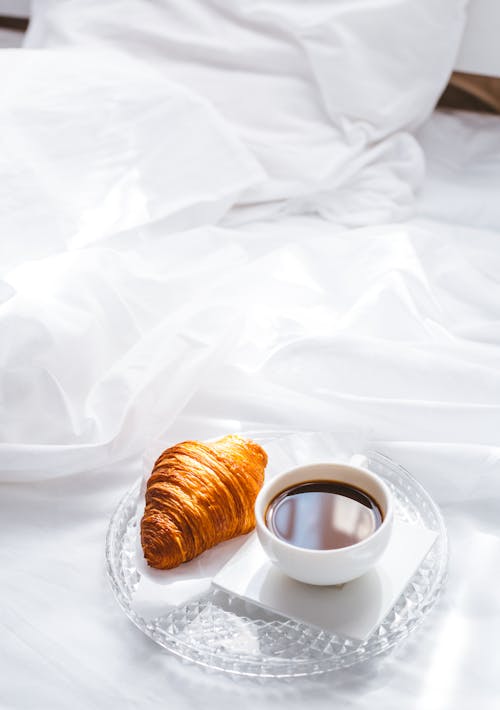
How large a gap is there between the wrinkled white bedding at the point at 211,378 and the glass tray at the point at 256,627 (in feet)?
0.05

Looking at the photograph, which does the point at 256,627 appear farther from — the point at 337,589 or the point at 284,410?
the point at 284,410

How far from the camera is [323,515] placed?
1.79 ft

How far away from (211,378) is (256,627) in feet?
0.91

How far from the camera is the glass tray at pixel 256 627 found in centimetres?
50

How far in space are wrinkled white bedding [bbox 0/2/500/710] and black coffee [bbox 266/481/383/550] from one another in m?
0.08

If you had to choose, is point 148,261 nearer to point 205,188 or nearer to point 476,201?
point 205,188

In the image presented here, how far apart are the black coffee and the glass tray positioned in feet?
→ 0.16

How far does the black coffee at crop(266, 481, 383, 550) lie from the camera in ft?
1.74

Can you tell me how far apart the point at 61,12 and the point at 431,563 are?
2.74 feet

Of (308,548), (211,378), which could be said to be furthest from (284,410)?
(308,548)

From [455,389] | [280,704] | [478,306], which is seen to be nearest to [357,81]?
[478,306]

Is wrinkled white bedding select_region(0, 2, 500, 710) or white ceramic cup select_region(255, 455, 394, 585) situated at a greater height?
white ceramic cup select_region(255, 455, 394, 585)

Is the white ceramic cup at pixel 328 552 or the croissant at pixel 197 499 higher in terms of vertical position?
the white ceramic cup at pixel 328 552

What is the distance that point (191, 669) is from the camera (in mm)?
513
